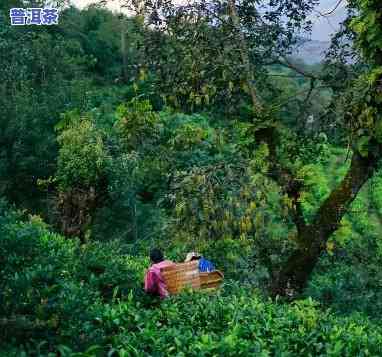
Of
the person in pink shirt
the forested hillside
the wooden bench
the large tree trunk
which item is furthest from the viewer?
the large tree trunk


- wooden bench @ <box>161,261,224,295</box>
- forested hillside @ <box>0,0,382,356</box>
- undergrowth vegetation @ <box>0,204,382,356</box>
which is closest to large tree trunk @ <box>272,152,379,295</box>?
forested hillside @ <box>0,0,382,356</box>

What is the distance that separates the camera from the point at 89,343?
11.9ft

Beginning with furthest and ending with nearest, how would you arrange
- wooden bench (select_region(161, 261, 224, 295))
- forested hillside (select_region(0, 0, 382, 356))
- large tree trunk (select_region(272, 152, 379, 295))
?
large tree trunk (select_region(272, 152, 379, 295)), wooden bench (select_region(161, 261, 224, 295)), forested hillside (select_region(0, 0, 382, 356))

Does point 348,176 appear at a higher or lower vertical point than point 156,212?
higher

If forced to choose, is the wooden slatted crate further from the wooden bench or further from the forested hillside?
the forested hillside

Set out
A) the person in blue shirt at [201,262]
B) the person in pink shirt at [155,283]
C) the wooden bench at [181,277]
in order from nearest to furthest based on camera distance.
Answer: the person in pink shirt at [155,283] → the wooden bench at [181,277] → the person in blue shirt at [201,262]

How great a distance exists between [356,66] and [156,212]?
8562 millimetres

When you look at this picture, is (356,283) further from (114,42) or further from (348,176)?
(114,42)

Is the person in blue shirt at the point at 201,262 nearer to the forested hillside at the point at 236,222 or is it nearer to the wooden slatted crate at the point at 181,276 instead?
the forested hillside at the point at 236,222

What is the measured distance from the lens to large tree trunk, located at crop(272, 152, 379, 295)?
6.25m

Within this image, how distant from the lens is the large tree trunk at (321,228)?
246 inches

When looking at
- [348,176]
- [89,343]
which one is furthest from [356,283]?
[89,343]

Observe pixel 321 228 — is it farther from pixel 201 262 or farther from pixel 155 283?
pixel 155 283

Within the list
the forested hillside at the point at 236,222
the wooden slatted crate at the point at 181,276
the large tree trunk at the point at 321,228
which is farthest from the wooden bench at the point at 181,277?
the large tree trunk at the point at 321,228
